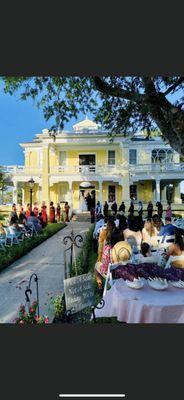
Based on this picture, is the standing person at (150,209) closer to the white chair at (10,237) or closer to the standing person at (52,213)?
the standing person at (52,213)

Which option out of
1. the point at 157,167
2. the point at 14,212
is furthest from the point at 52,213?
the point at 157,167

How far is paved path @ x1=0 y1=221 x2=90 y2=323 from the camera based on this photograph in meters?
4.76

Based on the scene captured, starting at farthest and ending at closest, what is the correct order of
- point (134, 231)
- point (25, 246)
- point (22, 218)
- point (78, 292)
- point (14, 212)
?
1. point (25, 246)
2. point (22, 218)
3. point (14, 212)
4. point (134, 231)
5. point (78, 292)

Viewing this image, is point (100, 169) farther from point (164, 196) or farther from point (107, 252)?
point (107, 252)

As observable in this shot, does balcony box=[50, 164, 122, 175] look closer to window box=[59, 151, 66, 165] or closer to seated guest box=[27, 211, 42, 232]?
window box=[59, 151, 66, 165]

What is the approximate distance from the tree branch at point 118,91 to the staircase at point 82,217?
2392mm

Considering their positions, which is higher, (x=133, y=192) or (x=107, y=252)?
(x=133, y=192)

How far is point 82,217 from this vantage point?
6828 mm

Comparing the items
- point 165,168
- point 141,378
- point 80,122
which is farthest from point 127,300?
point 80,122

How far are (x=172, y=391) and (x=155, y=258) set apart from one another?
1544 millimetres

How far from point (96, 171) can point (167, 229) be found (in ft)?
5.42

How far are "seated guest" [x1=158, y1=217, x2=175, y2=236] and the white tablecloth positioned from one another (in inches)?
112

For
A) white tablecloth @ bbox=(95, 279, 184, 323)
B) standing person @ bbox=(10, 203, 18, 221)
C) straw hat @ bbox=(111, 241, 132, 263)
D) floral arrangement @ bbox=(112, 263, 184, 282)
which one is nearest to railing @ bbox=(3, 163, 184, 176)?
standing person @ bbox=(10, 203, 18, 221)

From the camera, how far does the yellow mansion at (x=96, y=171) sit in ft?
19.7
